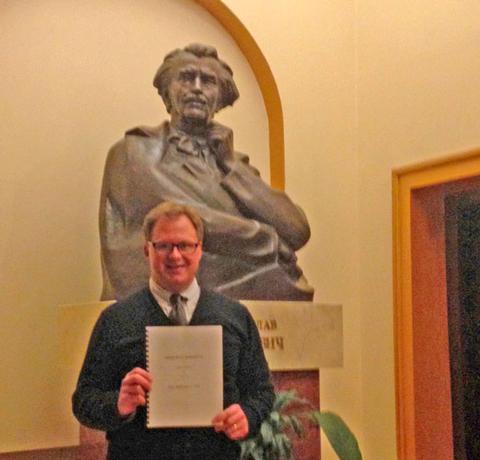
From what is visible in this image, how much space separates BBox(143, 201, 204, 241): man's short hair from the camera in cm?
292

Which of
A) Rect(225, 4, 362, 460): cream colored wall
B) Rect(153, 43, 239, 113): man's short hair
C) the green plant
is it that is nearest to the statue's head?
Rect(153, 43, 239, 113): man's short hair

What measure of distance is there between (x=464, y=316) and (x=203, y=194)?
1.17 metres

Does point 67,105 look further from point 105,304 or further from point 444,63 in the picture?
point 444,63

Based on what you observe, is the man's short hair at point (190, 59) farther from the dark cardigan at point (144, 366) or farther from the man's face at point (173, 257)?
the dark cardigan at point (144, 366)

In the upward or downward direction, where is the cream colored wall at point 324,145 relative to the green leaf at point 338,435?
upward

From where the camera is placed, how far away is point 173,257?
2.87 metres

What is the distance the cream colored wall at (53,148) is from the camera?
9.86ft

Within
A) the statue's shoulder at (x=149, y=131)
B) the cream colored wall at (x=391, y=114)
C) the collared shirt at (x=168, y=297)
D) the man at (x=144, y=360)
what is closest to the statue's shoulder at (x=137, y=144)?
the statue's shoulder at (x=149, y=131)

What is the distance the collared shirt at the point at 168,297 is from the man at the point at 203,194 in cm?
10

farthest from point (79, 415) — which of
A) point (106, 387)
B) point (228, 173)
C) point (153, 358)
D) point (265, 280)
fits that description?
point (228, 173)

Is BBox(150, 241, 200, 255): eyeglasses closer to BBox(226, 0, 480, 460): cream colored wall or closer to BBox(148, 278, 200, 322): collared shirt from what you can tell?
BBox(148, 278, 200, 322): collared shirt

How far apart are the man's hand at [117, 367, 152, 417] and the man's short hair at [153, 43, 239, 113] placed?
0.99m

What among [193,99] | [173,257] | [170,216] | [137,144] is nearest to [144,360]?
[173,257]

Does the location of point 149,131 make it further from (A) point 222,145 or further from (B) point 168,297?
(B) point 168,297
